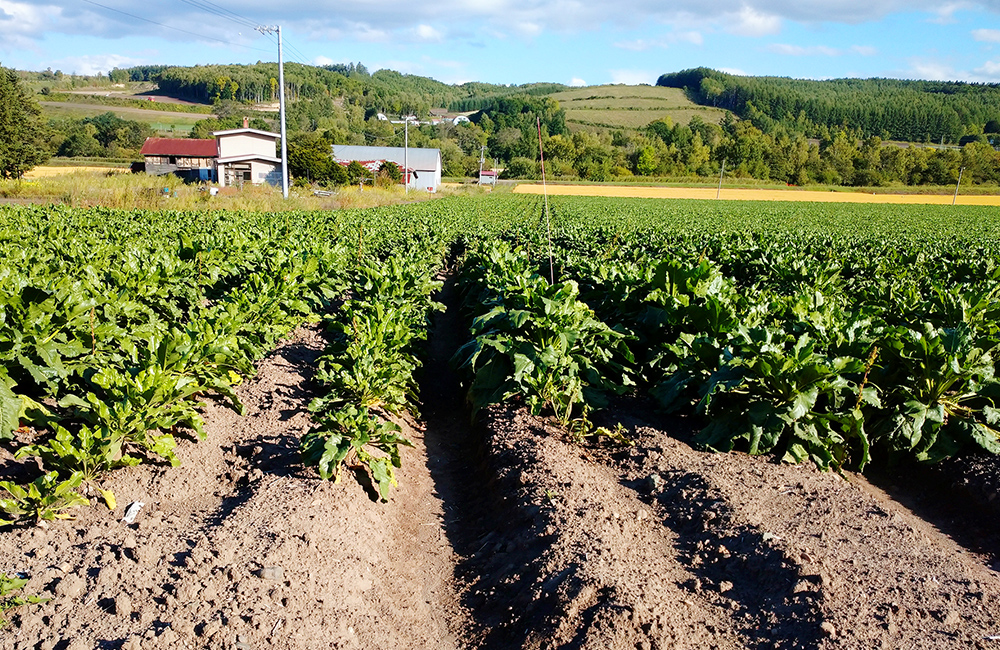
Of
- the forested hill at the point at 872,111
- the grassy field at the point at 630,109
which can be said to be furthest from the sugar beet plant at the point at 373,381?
the forested hill at the point at 872,111

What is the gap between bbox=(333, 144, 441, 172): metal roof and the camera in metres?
77.7

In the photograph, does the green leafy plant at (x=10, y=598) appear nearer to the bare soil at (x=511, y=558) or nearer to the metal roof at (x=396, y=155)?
the bare soil at (x=511, y=558)

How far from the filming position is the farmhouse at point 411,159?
75562mm

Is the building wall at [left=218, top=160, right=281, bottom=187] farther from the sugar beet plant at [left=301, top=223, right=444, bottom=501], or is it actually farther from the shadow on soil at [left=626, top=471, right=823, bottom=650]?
the shadow on soil at [left=626, top=471, right=823, bottom=650]

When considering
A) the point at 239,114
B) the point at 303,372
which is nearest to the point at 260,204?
the point at 303,372

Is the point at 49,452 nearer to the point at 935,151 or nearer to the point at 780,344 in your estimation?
the point at 780,344

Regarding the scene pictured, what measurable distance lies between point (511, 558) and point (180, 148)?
6711 centimetres

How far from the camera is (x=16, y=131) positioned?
45000 millimetres

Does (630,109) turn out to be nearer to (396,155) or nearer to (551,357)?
(396,155)

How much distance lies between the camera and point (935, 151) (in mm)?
102750

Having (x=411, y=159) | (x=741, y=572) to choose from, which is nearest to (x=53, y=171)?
(x=411, y=159)

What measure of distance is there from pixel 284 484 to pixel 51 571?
1491 millimetres

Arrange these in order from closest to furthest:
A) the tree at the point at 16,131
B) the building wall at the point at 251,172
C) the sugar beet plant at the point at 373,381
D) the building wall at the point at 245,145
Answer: the sugar beet plant at the point at 373,381 → the tree at the point at 16,131 → the building wall at the point at 251,172 → the building wall at the point at 245,145

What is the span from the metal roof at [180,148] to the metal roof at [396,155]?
17.0 metres
